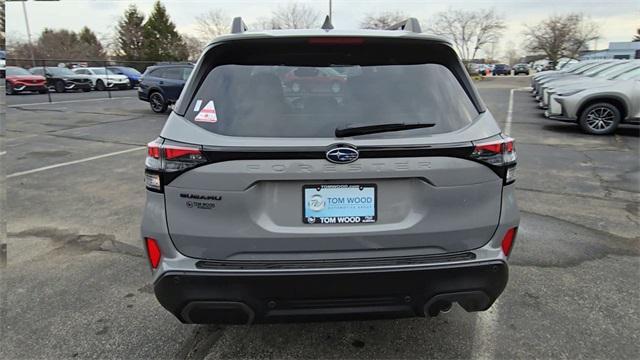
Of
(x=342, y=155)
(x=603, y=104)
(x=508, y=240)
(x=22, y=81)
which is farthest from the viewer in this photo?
(x=22, y=81)

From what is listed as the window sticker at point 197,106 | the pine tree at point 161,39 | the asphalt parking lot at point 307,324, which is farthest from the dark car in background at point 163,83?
the pine tree at point 161,39

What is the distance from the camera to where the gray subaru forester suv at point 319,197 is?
2.03 m

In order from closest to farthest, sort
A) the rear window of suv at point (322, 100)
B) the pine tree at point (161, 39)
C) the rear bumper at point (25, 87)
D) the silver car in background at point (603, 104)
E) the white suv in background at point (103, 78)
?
1. the rear window of suv at point (322, 100)
2. the silver car in background at point (603, 104)
3. the rear bumper at point (25, 87)
4. the white suv in background at point (103, 78)
5. the pine tree at point (161, 39)

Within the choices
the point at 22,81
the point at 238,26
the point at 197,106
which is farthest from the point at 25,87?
the point at 197,106

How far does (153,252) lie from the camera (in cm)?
218

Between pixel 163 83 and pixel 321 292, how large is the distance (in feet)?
51.6

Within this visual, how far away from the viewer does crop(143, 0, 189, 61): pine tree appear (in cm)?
5284

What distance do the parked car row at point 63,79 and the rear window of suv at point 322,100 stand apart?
2574 centimetres

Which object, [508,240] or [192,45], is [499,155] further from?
[192,45]

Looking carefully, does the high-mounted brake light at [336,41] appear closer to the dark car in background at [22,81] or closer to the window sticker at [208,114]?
the window sticker at [208,114]

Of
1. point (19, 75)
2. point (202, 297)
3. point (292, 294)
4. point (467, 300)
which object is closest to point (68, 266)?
point (202, 297)

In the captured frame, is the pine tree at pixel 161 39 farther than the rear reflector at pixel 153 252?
Yes

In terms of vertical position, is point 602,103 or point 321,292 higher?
point 602,103

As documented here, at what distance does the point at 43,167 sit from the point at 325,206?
7.19 metres
